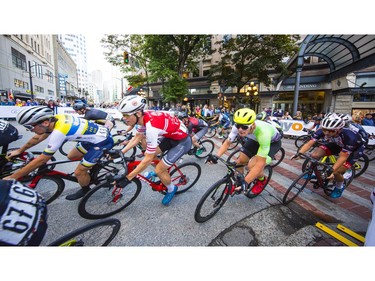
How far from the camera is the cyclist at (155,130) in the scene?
8.04 ft

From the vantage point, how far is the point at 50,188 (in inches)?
130

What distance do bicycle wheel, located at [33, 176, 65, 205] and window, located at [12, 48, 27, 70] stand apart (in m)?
37.1

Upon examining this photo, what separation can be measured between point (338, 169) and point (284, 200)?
3.66 ft

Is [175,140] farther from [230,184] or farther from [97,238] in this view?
[97,238]

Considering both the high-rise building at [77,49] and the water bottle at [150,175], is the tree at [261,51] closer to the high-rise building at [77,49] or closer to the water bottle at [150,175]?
the water bottle at [150,175]

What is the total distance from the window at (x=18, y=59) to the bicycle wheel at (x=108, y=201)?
38219 millimetres

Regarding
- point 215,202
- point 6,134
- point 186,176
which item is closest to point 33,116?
point 6,134

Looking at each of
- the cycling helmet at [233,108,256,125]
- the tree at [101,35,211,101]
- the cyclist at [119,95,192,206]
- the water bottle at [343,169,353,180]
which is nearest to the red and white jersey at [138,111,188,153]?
the cyclist at [119,95,192,206]

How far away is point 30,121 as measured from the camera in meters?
2.47

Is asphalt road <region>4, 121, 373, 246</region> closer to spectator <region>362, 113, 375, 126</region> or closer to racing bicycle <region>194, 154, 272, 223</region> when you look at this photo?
racing bicycle <region>194, 154, 272, 223</region>

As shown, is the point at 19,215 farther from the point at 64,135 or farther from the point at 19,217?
the point at 64,135

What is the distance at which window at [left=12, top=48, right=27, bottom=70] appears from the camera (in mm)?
26828

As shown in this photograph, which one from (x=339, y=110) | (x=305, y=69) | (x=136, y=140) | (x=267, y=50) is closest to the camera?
(x=136, y=140)
